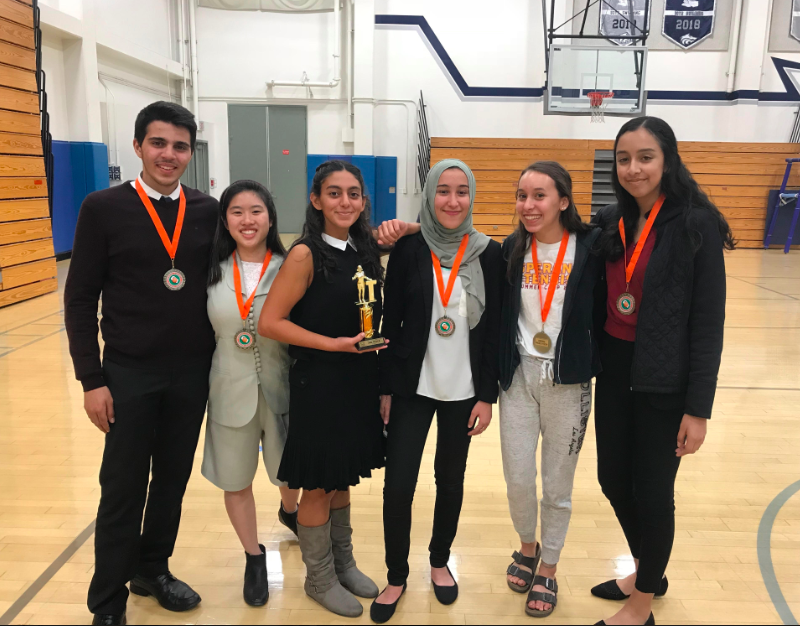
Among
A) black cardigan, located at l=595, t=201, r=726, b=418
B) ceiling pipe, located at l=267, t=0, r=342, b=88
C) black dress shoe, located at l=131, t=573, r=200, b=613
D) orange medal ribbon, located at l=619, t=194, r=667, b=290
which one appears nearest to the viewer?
black cardigan, located at l=595, t=201, r=726, b=418

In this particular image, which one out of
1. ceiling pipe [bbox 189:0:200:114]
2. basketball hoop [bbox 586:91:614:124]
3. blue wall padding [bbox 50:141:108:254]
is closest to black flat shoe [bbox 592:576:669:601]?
blue wall padding [bbox 50:141:108:254]

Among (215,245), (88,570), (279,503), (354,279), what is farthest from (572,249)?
(88,570)

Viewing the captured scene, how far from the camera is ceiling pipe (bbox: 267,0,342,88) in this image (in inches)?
491

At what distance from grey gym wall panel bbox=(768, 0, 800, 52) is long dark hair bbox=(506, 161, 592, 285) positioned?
44.9ft

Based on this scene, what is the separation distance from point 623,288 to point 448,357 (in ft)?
1.99

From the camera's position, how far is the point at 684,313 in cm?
177

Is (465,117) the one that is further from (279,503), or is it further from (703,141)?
(279,503)

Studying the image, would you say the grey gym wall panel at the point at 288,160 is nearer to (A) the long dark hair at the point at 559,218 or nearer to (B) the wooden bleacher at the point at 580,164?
(B) the wooden bleacher at the point at 580,164

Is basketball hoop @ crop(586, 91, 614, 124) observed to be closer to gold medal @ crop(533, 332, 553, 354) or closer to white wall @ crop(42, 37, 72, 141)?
white wall @ crop(42, 37, 72, 141)

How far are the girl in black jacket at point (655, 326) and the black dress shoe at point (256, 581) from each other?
121 centimetres

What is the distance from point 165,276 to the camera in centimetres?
185

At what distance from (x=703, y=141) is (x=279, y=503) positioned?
43.3 ft

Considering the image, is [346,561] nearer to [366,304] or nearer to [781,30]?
[366,304]

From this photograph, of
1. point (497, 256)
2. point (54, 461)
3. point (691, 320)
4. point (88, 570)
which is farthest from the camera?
point (54, 461)
